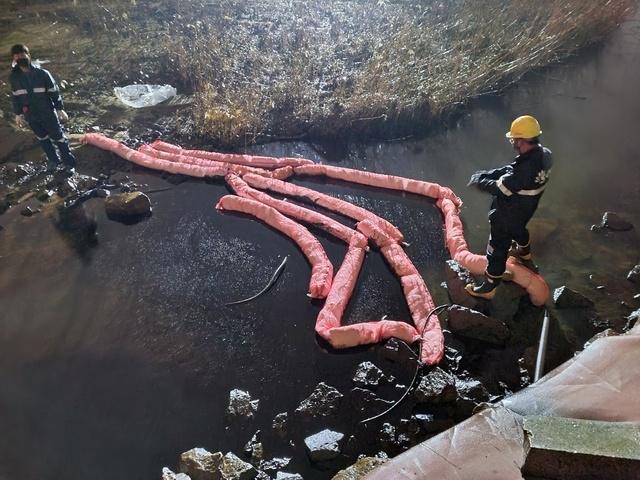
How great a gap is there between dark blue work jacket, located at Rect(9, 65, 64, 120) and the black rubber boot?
24.6 feet

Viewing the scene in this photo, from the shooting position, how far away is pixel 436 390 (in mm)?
4867

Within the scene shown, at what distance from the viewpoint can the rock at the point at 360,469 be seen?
3.96m

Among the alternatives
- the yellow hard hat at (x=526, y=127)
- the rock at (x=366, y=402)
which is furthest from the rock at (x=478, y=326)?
the yellow hard hat at (x=526, y=127)

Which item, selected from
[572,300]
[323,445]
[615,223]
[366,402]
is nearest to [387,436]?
[366,402]

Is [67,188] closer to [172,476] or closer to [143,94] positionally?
[143,94]

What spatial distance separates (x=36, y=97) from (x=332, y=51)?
7466 millimetres

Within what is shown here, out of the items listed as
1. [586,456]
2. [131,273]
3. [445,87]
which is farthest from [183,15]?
[586,456]

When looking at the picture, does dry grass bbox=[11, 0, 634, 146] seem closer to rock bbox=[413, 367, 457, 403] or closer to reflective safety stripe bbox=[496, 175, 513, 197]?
reflective safety stripe bbox=[496, 175, 513, 197]

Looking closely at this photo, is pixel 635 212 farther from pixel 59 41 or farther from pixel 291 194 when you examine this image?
pixel 59 41

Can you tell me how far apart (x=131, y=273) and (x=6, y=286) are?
5.67 feet

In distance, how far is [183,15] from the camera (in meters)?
14.4

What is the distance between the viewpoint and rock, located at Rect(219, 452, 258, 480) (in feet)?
14.0

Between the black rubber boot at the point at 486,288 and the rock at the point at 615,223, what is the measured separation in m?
2.82

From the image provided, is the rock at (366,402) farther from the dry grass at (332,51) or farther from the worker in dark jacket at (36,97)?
the worker in dark jacket at (36,97)
